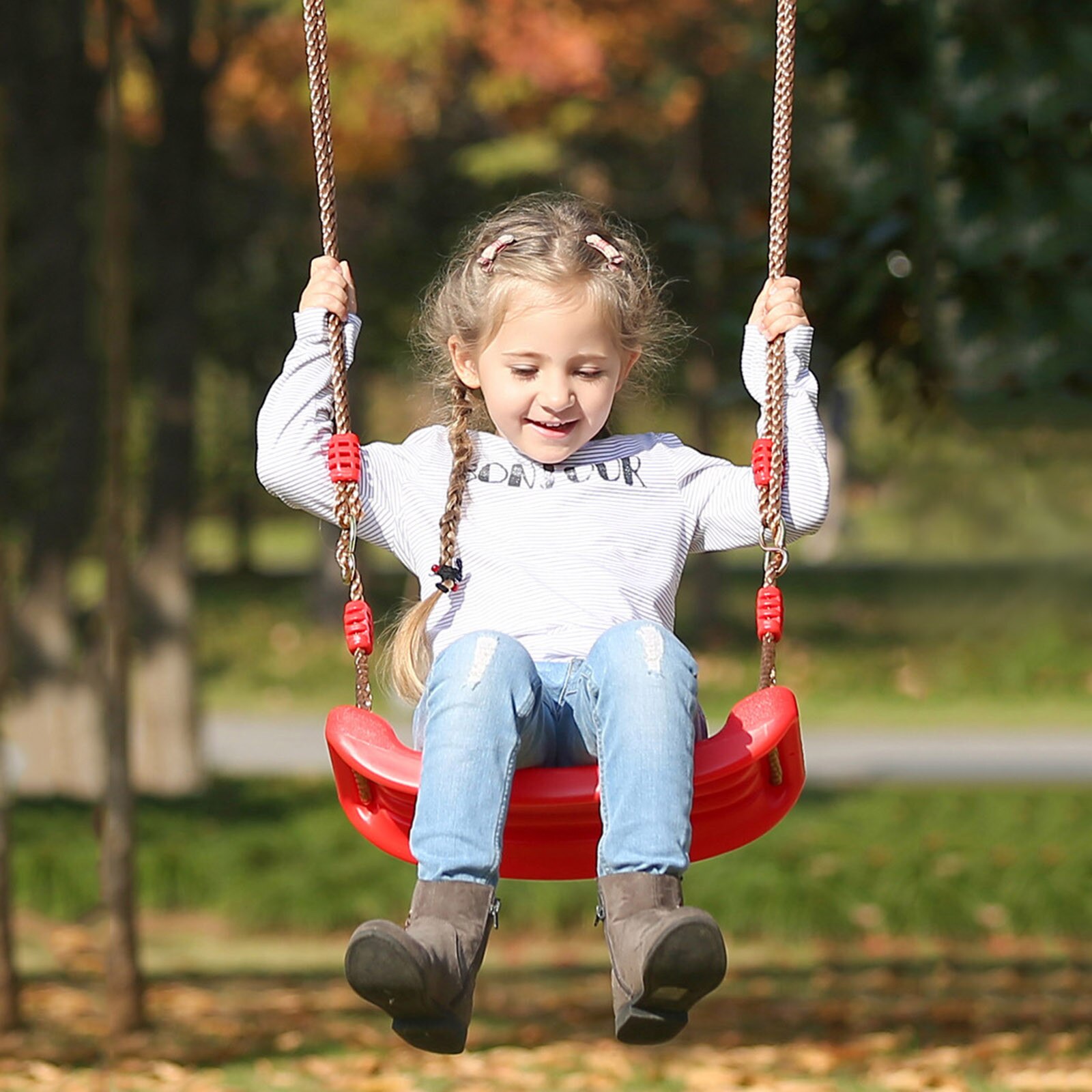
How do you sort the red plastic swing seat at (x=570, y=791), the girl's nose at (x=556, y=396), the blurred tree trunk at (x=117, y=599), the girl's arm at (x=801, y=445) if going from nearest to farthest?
the red plastic swing seat at (x=570, y=791), the girl's nose at (x=556, y=396), the girl's arm at (x=801, y=445), the blurred tree trunk at (x=117, y=599)

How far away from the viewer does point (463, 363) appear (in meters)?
3.38

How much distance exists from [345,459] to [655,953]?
1.07 meters

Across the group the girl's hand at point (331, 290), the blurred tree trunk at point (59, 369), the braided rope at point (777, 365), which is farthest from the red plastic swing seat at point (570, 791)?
the blurred tree trunk at point (59, 369)

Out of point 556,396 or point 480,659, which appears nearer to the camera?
point 480,659

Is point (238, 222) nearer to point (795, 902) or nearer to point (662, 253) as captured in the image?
point (662, 253)

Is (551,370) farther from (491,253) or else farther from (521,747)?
(521,747)

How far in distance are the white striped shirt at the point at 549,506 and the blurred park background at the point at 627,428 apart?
12.1 inches

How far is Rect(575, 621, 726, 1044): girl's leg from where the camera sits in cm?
274

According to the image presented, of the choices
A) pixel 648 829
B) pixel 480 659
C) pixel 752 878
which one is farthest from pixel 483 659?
pixel 752 878

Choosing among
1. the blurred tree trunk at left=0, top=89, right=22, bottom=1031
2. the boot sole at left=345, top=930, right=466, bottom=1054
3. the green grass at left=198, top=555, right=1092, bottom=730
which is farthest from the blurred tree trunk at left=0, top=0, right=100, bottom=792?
the boot sole at left=345, top=930, right=466, bottom=1054

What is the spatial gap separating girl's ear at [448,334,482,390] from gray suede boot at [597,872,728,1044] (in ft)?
3.20

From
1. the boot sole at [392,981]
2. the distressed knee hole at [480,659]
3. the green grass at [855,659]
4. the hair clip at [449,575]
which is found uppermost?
the green grass at [855,659]

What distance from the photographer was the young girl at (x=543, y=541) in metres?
2.88

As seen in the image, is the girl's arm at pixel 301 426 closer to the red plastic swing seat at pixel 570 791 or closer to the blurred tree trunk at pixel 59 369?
the red plastic swing seat at pixel 570 791
